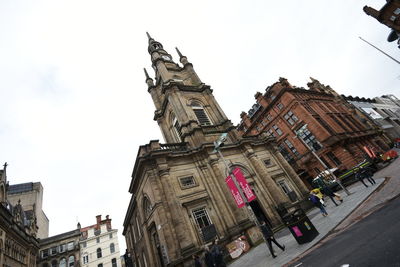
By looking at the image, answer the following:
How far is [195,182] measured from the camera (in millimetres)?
→ 17547

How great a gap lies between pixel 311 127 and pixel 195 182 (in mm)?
26662

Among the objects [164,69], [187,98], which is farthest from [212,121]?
[164,69]

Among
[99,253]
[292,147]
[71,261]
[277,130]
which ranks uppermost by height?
[277,130]

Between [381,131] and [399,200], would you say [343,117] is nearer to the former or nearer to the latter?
[381,131]

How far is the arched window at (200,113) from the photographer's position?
24.1 metres

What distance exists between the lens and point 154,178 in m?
16.0

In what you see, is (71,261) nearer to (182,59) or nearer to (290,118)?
(182,59)

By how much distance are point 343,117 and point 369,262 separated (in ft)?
147

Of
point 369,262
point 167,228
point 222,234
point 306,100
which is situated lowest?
point 369,262

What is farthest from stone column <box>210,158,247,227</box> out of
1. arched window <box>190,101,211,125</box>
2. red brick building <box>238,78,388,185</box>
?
red brick building <box>238,78,388,185</box>

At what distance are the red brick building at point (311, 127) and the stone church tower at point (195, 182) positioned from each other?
13.1 m

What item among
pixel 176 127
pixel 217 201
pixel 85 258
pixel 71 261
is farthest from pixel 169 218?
pixel 85 258

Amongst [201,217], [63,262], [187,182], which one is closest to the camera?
[201,217]

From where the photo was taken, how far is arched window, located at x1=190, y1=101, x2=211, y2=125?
2407cm
